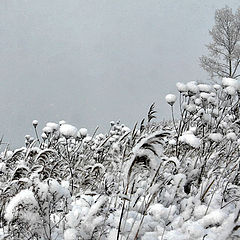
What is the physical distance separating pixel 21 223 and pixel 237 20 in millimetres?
24196

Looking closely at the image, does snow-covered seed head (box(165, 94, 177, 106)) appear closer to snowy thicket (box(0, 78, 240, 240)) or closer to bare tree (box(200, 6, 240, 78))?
snowy thicket (box(0, 78, 240, 240))

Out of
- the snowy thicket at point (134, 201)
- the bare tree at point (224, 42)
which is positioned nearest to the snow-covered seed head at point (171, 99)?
the snowy thicket at point (134, 201)

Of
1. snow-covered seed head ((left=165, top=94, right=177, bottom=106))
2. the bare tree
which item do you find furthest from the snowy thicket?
the bare tree

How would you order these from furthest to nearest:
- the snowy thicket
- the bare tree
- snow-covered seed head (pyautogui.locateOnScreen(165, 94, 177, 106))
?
the bare tree → snow-covered seed head (pyautogui.locateOnScreen(165, 94, 177, 106)) → the snowy thicket

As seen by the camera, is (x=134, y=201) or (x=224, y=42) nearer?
(x=134, y=201)

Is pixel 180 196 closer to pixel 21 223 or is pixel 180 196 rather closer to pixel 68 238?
pixel 68 238

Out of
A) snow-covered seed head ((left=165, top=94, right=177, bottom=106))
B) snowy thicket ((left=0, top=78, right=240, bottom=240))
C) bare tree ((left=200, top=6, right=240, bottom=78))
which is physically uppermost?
bare tree ((left=200, top=6, right=240, bottom=78))

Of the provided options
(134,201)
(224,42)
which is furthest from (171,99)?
(224,42)

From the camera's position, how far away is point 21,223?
1.24 m

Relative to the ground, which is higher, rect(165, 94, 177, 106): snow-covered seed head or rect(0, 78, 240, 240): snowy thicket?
rect(165, 94, 177, 106): snow-covered seed head

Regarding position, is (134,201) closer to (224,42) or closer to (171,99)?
(171,99)

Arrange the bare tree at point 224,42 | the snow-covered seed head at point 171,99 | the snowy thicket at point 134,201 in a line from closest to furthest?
the snowy thicket at point 134,201 → the snow-covered seed head at point 171,99 → the bare tree at point 224,42

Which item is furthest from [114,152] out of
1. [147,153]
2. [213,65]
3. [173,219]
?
[213,65]

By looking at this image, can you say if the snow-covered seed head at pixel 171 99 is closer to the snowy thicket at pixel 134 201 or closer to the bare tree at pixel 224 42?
the snowy thicket at pixel 134 201
